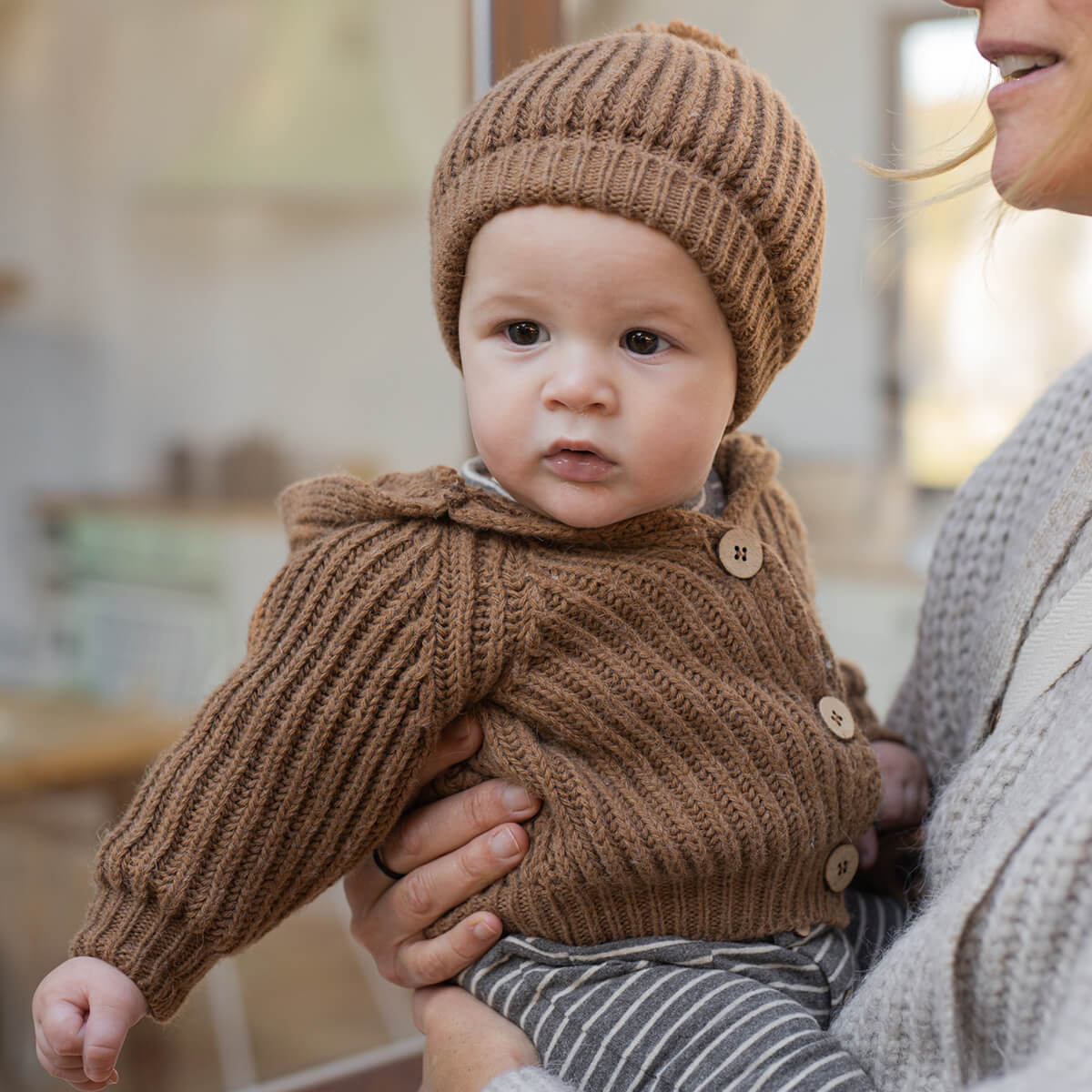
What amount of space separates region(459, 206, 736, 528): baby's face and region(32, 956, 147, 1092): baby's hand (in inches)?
15.6

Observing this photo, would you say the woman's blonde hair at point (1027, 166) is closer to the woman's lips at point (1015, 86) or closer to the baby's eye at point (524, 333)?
the woman's lips at point (1015, 86)

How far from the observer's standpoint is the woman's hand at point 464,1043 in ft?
2.45

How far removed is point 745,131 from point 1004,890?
19.1 inches

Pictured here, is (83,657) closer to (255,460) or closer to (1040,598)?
(255,460)

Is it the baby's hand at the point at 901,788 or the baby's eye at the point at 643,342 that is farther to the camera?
the baby's hand at the point at 901,788

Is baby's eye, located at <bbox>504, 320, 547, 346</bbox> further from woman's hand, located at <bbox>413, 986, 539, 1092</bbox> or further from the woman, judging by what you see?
woman's hand, located at <bbox>413, 986, 539, 1092</bbox>

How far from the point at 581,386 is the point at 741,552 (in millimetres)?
191

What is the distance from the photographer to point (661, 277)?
2.41 feet

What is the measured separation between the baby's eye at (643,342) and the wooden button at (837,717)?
28 centimetres

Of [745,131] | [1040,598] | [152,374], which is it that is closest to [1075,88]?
[745,131]

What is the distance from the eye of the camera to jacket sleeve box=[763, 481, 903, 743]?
91 cm

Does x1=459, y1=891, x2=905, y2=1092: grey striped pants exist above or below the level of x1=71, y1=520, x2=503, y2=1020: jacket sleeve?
below

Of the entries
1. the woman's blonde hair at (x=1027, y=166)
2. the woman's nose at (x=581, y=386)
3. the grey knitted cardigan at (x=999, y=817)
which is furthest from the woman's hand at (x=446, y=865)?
the woman's blonde hair at (x=1027, y=166)

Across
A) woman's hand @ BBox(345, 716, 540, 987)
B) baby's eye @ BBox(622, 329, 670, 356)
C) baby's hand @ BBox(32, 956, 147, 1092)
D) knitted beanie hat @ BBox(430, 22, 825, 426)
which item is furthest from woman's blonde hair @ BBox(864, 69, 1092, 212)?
baby's hand @ BBox(32, 956, 147, 1092)
